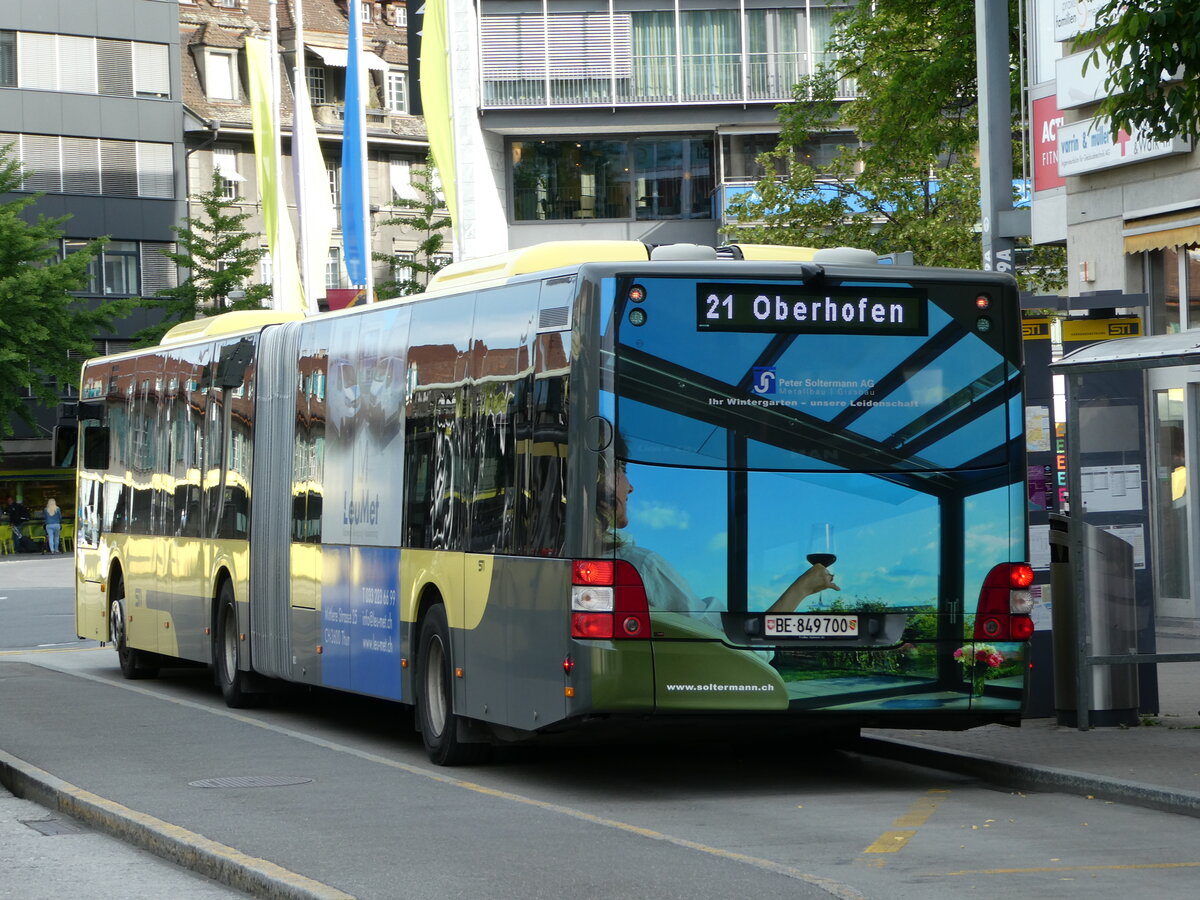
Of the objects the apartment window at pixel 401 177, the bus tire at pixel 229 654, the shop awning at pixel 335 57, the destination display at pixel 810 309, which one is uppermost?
the shop awning at pixel 335 57

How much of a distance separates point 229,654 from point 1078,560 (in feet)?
26.0

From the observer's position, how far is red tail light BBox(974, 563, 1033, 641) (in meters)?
11.5

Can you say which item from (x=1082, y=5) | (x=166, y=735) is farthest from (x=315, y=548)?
(x=1082, y=5)

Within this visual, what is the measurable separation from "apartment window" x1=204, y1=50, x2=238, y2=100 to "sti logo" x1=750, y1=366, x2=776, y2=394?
Result: 63693 mm

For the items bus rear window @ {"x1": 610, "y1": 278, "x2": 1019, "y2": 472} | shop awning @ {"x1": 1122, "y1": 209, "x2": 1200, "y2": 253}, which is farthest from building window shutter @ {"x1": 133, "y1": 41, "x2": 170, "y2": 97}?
bus rear window @ {"x1": 610, "y1": 278, "x2": 1019, "y2": 472}

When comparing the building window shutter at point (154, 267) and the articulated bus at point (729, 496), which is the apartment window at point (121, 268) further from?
the articulated bus at point (729, 496)

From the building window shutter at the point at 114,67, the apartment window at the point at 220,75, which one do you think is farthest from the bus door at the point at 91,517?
the apartment window at the point at 220,75

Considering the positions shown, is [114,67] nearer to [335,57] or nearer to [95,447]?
[335,57]

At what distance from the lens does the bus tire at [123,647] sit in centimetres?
2133

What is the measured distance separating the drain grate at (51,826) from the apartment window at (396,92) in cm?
A: 6583

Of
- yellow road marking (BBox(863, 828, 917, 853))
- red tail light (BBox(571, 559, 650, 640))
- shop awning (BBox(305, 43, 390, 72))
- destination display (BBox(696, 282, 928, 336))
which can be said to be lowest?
yellow road marking (BBox(863, 828, 917, 853))

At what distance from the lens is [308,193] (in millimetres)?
36125

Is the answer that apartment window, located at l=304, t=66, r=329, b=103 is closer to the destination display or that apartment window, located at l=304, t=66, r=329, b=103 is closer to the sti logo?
the destination display

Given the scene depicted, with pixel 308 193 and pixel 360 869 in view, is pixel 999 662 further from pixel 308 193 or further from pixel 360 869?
pixel 308 193
